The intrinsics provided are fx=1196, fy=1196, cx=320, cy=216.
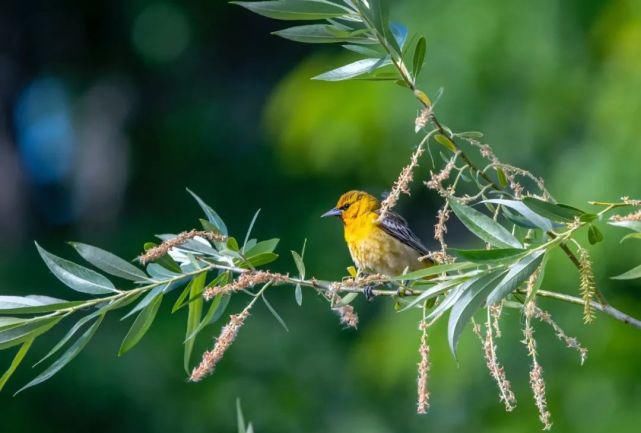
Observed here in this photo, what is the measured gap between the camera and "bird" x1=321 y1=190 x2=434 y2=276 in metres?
3.84

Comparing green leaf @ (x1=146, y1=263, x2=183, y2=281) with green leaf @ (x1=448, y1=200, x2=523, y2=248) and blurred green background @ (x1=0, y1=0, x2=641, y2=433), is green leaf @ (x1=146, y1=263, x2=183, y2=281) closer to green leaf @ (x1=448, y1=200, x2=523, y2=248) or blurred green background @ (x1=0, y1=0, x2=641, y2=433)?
green leaf @ (x1=448, y1=200, x2=523, y2=248)

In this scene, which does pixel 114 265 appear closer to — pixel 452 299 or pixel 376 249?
pixel 452 299

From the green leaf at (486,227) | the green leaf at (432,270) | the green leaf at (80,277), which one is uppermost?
the green leaf at (486,227)

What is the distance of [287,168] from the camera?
7105 mm

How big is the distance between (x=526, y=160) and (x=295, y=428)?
8.63 ft

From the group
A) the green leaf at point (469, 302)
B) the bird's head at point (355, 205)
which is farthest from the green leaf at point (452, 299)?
the bird's head at point (355, 205)

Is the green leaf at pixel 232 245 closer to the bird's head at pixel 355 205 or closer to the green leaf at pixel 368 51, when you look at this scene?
the green leaf at pixel 368 51

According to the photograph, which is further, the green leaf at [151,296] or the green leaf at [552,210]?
the green leaf at [151,296]

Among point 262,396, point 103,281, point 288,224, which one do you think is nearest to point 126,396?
point 262,396

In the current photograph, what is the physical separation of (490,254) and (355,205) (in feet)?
7.97

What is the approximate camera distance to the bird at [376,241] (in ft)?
12.6

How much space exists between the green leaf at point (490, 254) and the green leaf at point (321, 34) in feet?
1.14

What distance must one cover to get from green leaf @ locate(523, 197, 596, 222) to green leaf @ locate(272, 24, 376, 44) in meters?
0.34

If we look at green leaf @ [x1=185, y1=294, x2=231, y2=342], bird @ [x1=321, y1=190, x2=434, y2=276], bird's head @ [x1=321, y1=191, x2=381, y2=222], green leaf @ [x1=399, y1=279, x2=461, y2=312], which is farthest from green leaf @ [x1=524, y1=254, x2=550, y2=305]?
bird's head @ [x1=321, y1=191, x2=381, y2=222]
